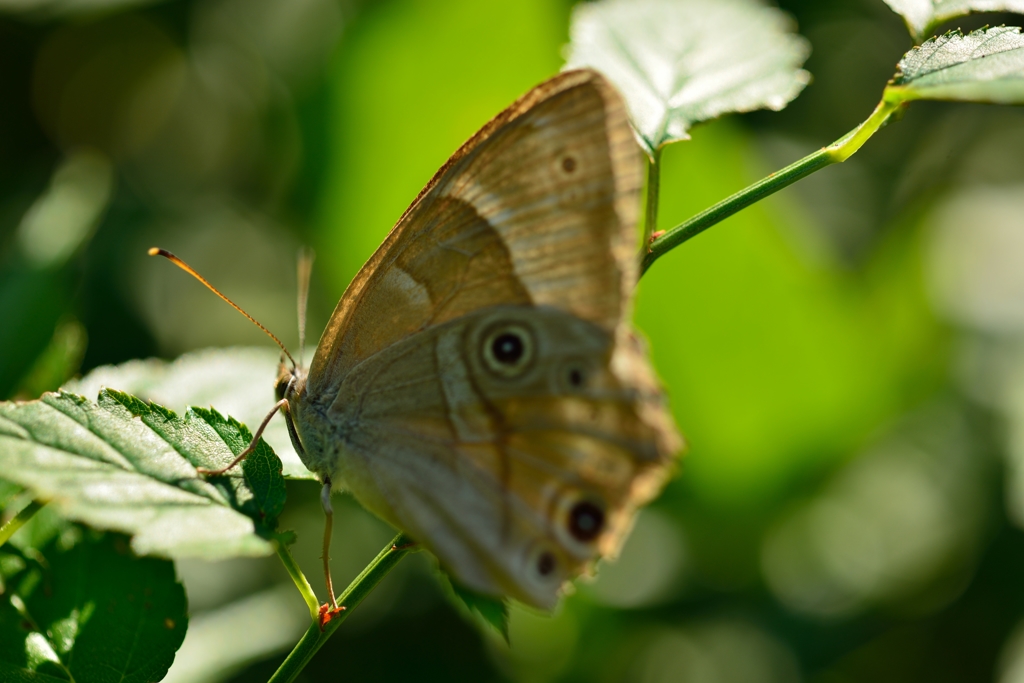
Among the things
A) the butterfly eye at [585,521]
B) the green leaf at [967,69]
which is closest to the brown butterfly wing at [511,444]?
the butterfly eye at [585,521]

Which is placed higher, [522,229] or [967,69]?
[522,229]

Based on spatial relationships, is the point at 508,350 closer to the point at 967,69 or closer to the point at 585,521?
the point at 585,521

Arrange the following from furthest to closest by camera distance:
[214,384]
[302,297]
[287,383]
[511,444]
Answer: [302,297]
[214,384]
[287,383]
[511,444]

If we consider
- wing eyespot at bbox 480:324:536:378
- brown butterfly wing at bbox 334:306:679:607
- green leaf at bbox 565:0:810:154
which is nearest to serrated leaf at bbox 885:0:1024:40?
green leaf at bbox 565:0:810:154

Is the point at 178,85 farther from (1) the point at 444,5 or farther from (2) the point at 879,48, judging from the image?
(2) the point at 879,48

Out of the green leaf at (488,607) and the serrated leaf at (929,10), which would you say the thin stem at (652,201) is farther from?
the green leaf at (488,607)

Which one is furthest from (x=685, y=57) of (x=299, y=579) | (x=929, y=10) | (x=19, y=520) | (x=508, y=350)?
(x=19, y=520)

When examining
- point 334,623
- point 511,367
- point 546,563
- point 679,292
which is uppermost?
point 511,367
